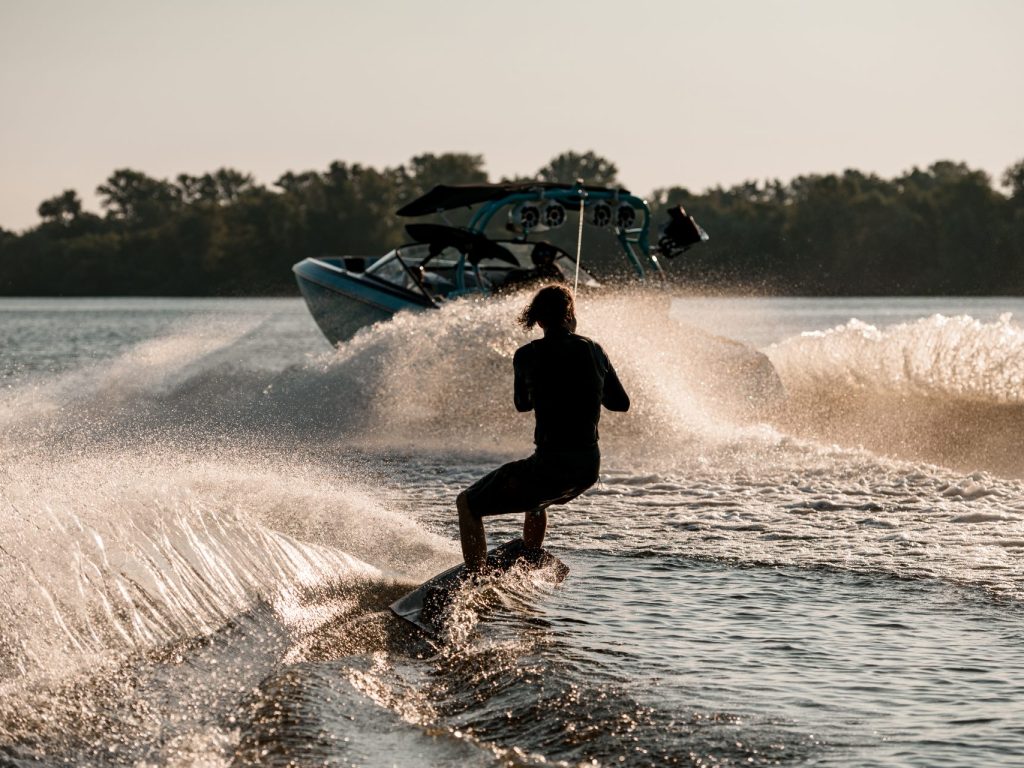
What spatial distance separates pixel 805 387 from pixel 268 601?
14059mm

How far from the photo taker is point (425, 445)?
598 inches

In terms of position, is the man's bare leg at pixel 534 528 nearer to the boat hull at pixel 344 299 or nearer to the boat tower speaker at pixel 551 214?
the boat tower speaker at pixel 551 214

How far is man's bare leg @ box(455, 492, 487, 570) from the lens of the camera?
7.40 m

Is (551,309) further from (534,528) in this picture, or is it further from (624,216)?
(624,216)

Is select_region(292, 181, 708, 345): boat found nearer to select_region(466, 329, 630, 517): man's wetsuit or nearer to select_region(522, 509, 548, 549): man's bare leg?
select_region(522, 509, 548, 549): man's bare leg

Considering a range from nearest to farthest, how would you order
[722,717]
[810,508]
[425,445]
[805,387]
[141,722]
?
[141,722] < [722,717] < [810,508] < [425,445] < [805,387]

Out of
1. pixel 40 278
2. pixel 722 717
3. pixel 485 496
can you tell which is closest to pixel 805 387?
pixel 485 496

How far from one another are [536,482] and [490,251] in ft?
37.5

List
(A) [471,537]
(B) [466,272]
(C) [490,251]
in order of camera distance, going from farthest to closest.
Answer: (B) [466,272] < (C) [490,251] < (A) [471,537]

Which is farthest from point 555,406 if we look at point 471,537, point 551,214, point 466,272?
point 466,272

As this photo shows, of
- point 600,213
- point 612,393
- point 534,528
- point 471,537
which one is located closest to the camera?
point 612,393

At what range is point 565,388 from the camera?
279 inches

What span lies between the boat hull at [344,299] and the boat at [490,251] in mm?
20

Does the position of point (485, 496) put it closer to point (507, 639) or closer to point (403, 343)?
point (507, 639)
